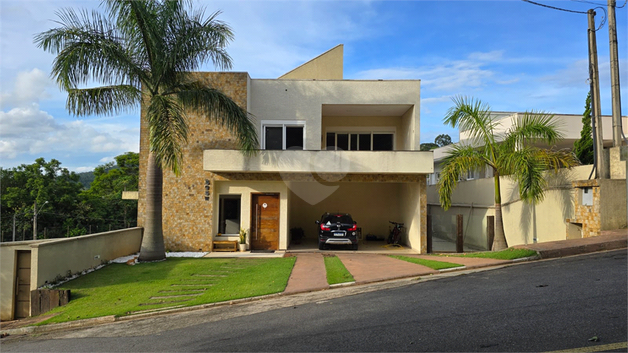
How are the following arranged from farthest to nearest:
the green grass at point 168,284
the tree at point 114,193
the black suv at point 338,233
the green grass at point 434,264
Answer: the tree at point 114,193, the black suv at point 338,233, the green grass at point 434,264, the green grass at point 168,284

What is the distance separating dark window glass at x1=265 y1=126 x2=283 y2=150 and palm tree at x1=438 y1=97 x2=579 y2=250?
6587 millimetres

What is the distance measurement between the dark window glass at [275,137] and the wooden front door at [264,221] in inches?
81.4

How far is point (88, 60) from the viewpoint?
12.6 m

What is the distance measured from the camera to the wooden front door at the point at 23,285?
33.9 feet

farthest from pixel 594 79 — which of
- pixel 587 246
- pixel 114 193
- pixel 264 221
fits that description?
pixel 114 193

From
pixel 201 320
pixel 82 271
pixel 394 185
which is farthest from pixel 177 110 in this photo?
pixel 394 185

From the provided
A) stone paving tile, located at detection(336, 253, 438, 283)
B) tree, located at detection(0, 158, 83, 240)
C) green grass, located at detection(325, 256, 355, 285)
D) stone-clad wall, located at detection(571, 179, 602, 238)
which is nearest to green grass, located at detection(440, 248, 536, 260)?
stone paving tile, located at detection(336, 253, 438, 283)

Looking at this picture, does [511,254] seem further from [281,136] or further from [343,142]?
[343,142]

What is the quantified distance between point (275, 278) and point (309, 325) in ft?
14.0

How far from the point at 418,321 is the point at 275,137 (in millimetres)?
11973

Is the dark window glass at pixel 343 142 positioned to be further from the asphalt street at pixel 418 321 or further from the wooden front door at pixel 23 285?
the wooden front door at pixel 23 285

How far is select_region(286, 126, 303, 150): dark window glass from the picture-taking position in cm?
1717

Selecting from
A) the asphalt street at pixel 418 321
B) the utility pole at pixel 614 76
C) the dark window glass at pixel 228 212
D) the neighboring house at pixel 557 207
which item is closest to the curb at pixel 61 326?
the asphalt street at pixel 418 321

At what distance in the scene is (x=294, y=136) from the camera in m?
17.2
